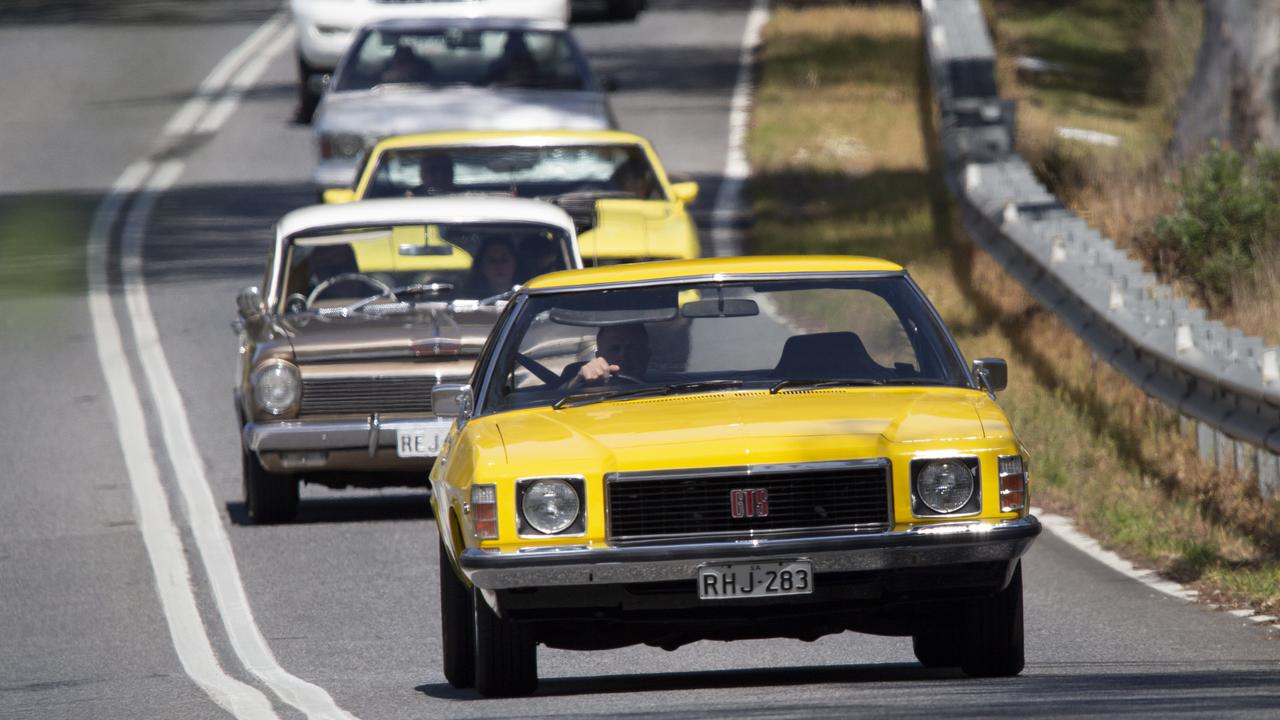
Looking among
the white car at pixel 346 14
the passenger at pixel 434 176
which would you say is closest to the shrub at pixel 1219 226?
the passenger at pixel 434 176

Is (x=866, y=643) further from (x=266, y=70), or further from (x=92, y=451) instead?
(x=266, y=70)

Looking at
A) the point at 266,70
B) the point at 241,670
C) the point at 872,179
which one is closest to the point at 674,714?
the point at 241,670

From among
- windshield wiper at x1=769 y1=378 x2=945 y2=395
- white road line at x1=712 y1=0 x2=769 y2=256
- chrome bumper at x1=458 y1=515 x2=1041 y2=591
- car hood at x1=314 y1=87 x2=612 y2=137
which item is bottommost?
white road line at x1=712 y1=0 x2=769 y2=256

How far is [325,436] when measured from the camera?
1241cm

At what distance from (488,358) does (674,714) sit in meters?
1.95

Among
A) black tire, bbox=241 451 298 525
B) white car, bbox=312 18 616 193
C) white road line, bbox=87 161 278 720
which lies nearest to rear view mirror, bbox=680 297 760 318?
white road line, bbox=87 161 278 720

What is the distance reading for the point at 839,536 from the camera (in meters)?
7.44

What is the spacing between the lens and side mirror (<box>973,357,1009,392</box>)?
27.9 feet

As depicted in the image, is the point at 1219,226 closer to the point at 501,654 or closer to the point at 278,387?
the point at 278,387

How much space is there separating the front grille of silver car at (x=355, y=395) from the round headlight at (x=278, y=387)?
0.16ft

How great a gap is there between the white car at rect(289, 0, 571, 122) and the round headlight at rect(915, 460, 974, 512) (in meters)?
18.0

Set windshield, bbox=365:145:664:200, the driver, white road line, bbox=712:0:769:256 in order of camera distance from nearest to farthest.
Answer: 1. the driver
2. windshield, bbox=365:145:664:200
3. white road line, bbox=712:0:769:256

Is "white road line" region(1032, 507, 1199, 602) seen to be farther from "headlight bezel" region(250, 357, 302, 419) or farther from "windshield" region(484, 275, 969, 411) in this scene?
"headlight bezel" region(250, 357, 302, 419)

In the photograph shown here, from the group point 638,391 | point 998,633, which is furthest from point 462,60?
point 998,633
